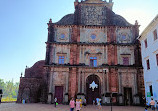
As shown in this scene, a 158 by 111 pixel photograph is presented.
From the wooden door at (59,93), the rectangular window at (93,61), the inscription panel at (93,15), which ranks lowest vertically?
the wooden door at (59,93)

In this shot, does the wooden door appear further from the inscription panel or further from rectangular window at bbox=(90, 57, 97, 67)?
the inscription panel

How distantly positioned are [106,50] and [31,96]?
1681 cm

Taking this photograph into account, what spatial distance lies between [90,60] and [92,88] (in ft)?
16.7

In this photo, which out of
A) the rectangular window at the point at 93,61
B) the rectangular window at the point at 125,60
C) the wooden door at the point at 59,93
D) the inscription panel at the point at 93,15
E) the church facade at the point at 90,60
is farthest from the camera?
the inscription panel at the point at 93,15

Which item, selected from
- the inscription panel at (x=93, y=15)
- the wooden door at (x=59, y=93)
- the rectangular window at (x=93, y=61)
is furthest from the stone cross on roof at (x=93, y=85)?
the inscription panel at (x=93, y=15)

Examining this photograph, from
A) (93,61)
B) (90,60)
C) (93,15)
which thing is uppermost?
(93,15)

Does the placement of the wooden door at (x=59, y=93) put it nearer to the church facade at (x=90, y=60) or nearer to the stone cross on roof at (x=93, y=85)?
the church facade at (x=90, y=60)

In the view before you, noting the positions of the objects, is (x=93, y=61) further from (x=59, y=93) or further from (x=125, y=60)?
(x=59, y=93)

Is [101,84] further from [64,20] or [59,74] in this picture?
[64,20]

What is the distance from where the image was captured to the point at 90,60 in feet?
90.3

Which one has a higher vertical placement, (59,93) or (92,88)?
(92,88)

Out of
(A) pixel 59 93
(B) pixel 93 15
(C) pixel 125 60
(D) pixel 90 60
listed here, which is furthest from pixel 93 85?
(B) pixel 93 15

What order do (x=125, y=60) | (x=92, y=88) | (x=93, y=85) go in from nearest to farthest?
(x=92, y=88), (x=93, y=85), (x=125, y=60)

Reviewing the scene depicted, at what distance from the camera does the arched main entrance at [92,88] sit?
1012 inches
